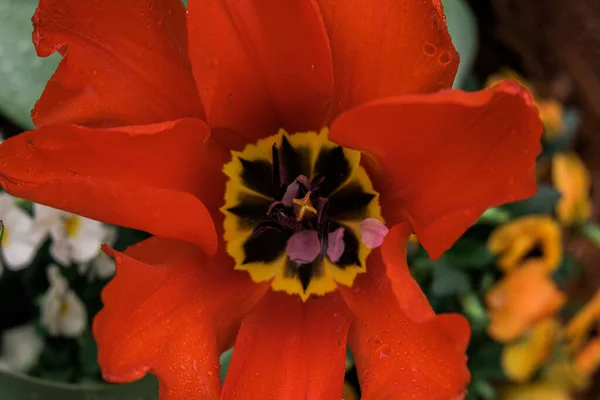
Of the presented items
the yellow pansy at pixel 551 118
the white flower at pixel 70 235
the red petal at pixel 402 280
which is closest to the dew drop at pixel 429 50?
the red petal at pixel 402 280

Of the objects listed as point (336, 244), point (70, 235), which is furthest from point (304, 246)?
point (70, 235)

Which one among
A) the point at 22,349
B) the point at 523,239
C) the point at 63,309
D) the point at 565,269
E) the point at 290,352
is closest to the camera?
the point at 290,352

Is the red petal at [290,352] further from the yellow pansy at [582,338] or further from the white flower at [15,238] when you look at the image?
the yellow pansy at [582,338]

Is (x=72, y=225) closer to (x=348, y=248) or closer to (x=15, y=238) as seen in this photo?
(x=15, y=238)

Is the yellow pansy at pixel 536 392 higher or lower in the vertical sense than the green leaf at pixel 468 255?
lower

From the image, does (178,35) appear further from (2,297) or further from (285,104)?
(2,297)

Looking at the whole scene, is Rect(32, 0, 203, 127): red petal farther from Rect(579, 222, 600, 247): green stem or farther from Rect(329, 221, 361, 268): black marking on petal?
Rect(579, 222, 600, 247): green stem
